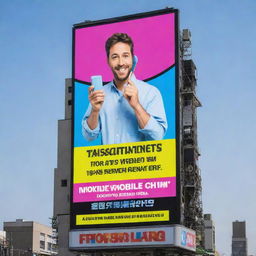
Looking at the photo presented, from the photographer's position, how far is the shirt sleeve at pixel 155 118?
4356 cm

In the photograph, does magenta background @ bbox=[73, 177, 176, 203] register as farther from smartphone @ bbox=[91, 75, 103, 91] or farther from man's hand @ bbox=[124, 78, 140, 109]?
smartphone @ bbox=[91, 75, 103, 91]

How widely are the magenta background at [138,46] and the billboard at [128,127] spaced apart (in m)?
0.07

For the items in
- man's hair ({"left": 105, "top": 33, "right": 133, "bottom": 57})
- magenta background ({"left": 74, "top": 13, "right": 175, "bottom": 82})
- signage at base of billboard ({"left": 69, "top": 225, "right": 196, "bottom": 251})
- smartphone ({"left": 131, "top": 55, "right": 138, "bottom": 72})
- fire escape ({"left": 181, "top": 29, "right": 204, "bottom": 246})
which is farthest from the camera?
fire escape ({"left": 181, "top": 29, "right": 204, "bottom": 246})

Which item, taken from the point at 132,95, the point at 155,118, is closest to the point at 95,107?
the point at 132,95

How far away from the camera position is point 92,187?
44.9 metres

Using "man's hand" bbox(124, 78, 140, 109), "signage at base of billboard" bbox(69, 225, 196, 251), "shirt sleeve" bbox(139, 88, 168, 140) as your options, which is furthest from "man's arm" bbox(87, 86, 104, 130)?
"signage at base of billboard" bbox(69, 225, 196, 251)

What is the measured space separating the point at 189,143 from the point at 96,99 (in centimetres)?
1055

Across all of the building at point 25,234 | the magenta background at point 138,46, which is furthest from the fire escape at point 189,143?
the building at point 25,234

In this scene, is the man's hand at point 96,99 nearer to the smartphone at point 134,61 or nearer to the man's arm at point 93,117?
the man's arm at point 93,117

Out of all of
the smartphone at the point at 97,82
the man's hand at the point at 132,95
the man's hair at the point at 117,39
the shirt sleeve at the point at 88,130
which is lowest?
the shirt sleeve at the point at 88,130

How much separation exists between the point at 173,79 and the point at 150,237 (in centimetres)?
1028

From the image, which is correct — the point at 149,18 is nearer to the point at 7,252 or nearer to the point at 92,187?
the point at 92,187

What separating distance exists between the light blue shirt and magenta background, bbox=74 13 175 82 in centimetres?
114

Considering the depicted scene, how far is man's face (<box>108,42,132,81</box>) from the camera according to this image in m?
45.7
